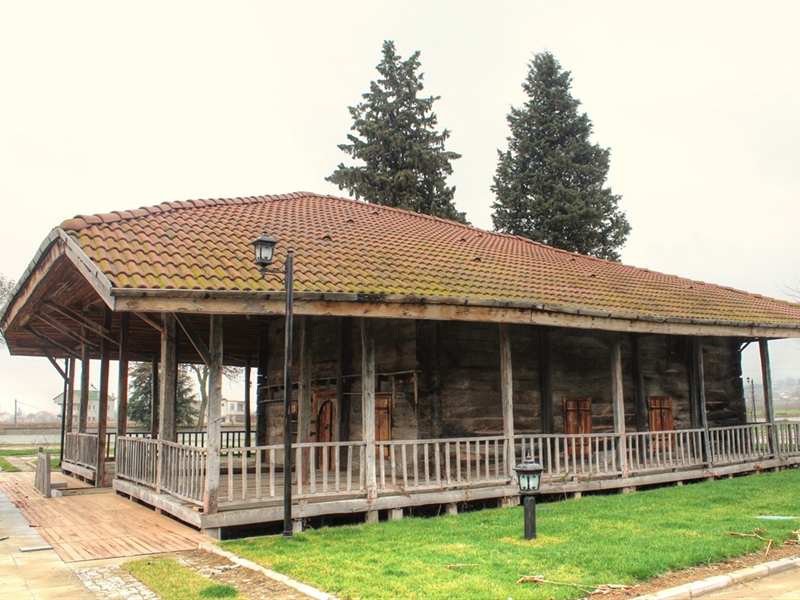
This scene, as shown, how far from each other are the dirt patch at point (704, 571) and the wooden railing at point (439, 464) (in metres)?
4.11

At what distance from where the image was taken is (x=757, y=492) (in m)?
12.0

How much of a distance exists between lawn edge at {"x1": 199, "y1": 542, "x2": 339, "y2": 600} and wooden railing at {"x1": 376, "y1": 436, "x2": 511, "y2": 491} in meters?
2.81

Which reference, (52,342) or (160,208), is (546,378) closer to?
(160,208)

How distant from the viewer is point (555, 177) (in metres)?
32.2

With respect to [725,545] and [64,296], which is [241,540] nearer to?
[725,545]

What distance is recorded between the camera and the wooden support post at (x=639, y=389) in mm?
15398

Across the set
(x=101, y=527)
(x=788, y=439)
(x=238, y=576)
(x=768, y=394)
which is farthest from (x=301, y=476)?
(x=788, y=439)

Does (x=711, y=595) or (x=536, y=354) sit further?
(x=536, y=354)

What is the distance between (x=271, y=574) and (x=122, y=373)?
8.70m

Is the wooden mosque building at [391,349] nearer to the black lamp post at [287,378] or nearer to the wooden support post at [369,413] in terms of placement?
the wooden support post at [369,413]

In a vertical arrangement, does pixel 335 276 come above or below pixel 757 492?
above

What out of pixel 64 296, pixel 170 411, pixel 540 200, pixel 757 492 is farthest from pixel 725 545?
pixel 540 200

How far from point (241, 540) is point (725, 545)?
219 inches

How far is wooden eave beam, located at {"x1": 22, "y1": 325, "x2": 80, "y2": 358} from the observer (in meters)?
16.0
